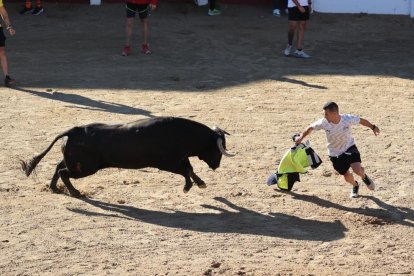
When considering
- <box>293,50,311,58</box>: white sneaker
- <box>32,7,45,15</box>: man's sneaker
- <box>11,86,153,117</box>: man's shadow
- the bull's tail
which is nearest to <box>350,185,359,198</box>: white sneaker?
the bull's tail

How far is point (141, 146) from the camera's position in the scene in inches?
364

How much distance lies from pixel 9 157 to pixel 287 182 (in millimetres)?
3311

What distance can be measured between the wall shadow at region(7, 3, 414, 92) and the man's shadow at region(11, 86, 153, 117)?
45cm

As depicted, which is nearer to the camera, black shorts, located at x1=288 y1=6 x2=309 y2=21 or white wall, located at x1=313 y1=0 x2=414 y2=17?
black shorts, located at x1=288 y1=6 x2=309 y2=21

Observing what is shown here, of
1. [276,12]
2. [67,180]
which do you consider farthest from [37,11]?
[67,180]

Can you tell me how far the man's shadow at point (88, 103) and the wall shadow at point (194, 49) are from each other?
453 mm

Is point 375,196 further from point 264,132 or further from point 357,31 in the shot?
point 357,31

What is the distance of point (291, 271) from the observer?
25.3 ft

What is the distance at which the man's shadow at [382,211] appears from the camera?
8915 millimetres

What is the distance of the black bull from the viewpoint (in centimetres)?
927

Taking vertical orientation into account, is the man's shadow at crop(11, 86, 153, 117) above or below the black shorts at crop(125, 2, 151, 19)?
below

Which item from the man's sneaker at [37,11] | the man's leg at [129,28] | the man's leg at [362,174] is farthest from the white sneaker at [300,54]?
the man's leg at [362,174]

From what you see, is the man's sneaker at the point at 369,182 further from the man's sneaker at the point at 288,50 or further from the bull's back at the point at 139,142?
the man's sneaker at the point at 288,50

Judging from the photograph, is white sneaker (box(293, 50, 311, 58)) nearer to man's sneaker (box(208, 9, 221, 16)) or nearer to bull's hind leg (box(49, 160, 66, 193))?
man's sneaker (box(208, 9, 221, 16))
